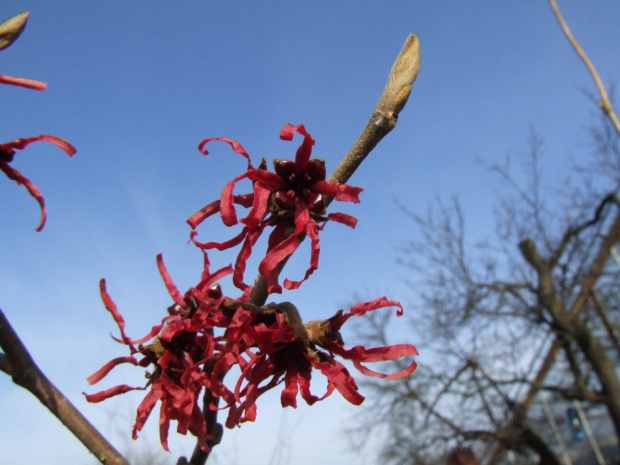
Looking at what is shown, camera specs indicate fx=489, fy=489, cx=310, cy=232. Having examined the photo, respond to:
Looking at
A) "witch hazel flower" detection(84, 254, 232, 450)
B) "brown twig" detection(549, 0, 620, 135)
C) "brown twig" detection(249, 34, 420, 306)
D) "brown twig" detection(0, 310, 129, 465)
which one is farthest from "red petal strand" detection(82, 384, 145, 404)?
"brown twig" detection(549, 0, 620, 135)

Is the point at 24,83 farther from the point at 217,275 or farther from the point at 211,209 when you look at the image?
the point at 217,275

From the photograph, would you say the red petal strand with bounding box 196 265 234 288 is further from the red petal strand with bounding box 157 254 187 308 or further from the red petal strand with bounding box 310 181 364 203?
the red petal strand with bounding box 310 181 364 203

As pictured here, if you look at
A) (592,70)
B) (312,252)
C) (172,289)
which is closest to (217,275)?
(172,289)

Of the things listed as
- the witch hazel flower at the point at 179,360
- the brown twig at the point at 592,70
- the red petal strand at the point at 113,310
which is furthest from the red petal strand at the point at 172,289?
the brown twig at the point at 592,70

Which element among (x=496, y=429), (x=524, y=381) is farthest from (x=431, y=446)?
(x=524, y=381)

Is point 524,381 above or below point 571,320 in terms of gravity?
below

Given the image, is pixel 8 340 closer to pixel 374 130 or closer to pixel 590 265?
pixel 374 130
